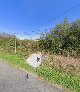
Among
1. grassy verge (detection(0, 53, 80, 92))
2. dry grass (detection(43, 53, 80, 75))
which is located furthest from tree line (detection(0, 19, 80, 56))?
grassy verge (detection(0, 53, 80, 92))

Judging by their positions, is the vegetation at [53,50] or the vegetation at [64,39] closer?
the vegetation at [53,50]

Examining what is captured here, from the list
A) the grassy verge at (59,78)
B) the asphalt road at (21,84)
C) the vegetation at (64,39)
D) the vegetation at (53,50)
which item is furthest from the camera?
the vegetation at (64,39)

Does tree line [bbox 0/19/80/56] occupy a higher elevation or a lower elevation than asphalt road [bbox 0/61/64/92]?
higher

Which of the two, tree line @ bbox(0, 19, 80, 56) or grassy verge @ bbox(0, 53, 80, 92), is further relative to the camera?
tree line @ bbox(0, 19, 80, 56)

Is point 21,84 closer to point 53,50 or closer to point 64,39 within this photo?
point 53,50

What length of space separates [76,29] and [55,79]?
12.0m

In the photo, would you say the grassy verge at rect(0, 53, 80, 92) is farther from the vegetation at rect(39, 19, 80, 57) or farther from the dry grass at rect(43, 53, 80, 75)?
the vegetation at rect(39, 19, 80, 57)

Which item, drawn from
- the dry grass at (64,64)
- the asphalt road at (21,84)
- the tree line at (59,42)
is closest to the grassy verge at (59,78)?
the asphalt road at (21,84)

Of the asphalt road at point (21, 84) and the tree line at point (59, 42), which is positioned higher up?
the tree line at point (59, 42)

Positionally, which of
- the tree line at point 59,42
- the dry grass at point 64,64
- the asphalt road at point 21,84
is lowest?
the asphalt road at point 21,84

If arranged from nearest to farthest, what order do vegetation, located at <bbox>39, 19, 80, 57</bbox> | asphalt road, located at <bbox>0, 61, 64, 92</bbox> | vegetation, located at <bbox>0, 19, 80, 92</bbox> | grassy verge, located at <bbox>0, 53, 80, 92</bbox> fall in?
asphalt road, located at <bbox>0, 61, 64, 92</bbox>, grassy verge, located at <bbox>0, 53, 80, 92</bbox>, vegetation, located at <bbox>0, 19, 80, 92</bbox>, vegetation, located at <bbox>39, 19, 80, 57</bbox>

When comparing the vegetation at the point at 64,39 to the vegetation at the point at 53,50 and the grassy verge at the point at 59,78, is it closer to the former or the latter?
the vegetation at the point at 53,50

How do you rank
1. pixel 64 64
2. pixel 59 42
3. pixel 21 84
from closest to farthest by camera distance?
pixel 21 84 → pixel 64 64 → pixel 59 42

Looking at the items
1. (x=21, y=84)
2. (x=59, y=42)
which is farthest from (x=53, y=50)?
(x=21, y=84)
